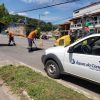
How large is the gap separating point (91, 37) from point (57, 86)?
173cm

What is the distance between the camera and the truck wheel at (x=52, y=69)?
8645 millimetres

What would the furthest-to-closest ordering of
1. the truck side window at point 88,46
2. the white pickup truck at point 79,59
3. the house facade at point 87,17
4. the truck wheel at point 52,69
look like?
the house facade at point 87,17, the truck wheel at point 52,69, the truck side window at point 88,46, the white pickup truck at point 79,59

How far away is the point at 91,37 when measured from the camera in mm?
7426

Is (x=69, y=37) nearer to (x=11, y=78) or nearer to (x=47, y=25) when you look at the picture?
(x=11, y=78)

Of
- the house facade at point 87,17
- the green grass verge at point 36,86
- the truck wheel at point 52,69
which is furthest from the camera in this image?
the house facade at point 87,17

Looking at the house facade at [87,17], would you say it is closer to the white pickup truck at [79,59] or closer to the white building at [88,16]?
the white building at [88,16]

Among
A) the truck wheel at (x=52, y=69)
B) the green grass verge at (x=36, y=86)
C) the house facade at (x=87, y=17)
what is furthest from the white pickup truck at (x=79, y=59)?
the house facade at (x=87, y=17)

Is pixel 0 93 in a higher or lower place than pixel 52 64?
lower

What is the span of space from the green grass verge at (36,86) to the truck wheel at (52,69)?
441 mm

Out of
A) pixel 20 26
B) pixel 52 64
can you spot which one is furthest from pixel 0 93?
pixel 20 26

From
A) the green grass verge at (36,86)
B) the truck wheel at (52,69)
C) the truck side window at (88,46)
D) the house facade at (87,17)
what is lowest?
the green grass verge at (36,86)

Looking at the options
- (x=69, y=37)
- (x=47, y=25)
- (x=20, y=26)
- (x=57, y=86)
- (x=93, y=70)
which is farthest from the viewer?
(x=47, y=25)

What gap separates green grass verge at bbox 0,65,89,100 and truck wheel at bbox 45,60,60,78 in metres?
0.44

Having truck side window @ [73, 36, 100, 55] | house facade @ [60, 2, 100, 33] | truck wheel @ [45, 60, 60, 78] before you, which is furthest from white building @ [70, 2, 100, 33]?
truck side window @ [73, 36, 100, 55]
